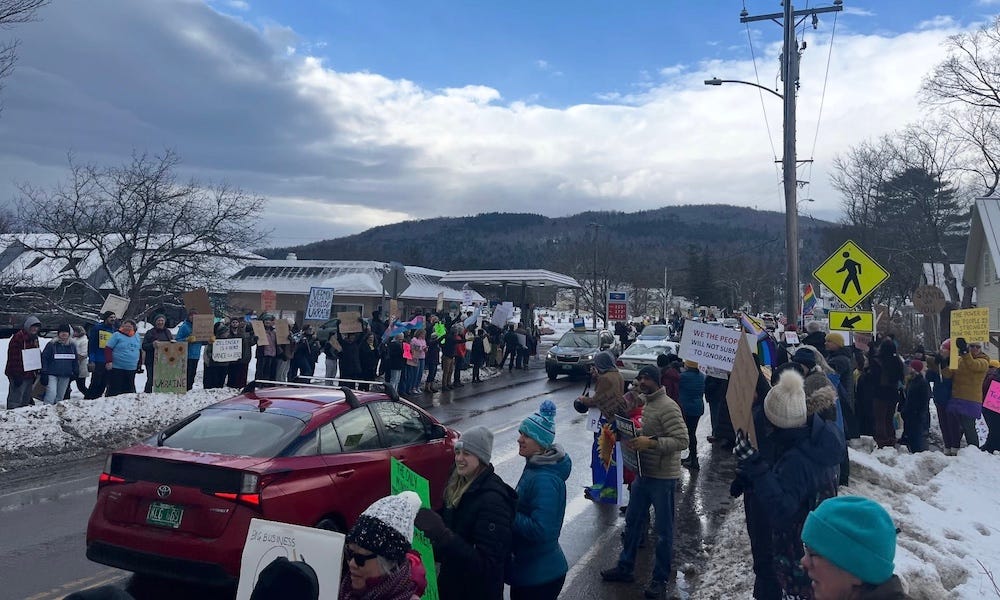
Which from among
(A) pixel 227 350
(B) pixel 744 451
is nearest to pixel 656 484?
(B) pixel 744 451

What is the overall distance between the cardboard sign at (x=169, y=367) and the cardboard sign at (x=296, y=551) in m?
11.7

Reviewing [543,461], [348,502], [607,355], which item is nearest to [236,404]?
[348,502]

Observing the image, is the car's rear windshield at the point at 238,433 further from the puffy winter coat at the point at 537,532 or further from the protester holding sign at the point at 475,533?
the puffy winter coat at the point at 537,532

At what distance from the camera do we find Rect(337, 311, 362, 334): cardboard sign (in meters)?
17.1

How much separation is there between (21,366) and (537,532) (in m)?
13.0

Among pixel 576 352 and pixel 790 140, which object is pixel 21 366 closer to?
pixel 576 352

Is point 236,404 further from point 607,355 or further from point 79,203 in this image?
point 79,203

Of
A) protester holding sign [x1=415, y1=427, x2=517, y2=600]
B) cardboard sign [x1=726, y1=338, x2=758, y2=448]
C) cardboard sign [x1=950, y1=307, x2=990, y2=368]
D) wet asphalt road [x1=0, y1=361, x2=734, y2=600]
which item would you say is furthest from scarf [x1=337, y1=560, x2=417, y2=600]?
cardboard sign [x1=950, y1=307, x2=990, y2=368]

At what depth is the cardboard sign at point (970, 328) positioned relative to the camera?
38.8 ft

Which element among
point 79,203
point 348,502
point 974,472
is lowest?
point 974,472

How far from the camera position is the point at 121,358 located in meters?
14.1

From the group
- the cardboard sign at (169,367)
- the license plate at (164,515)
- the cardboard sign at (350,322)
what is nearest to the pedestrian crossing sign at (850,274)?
the license plate at (164,515)

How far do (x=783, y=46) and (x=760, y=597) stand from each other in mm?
18641

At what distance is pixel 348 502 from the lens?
577cm
